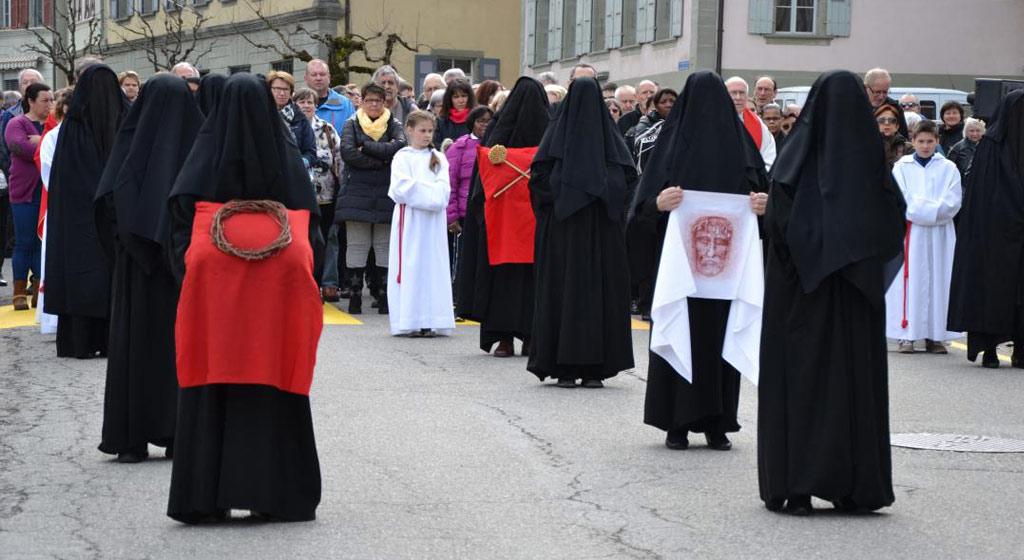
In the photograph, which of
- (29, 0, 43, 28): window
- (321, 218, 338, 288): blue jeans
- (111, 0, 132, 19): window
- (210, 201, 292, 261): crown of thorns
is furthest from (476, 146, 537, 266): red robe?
(29, 0, 43, 28): window

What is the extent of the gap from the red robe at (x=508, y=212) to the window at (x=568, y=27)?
3380cm

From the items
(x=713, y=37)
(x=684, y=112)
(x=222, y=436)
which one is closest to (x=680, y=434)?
(x=684, y=112)

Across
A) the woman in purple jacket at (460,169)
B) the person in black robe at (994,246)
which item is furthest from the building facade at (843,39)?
the person in black robe at (994,246)

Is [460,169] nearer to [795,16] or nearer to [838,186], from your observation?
[838,186]

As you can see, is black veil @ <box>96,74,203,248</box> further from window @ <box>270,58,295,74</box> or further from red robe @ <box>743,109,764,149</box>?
window @ <box>270,58,295,74</box>

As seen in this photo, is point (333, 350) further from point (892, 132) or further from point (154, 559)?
point (154, 559)

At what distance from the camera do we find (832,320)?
8227 millimetres

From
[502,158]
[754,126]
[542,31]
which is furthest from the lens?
[542,31]

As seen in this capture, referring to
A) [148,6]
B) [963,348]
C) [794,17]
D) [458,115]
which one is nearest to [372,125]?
[458,115]

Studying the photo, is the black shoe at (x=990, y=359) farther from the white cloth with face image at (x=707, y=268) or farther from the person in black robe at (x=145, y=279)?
the person in black robe at (x=145, y=279)

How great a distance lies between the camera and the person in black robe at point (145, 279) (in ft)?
29.7

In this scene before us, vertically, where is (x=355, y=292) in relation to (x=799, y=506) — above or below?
below

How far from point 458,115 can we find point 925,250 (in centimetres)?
481

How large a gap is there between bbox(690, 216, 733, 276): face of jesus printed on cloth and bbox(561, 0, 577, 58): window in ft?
127
